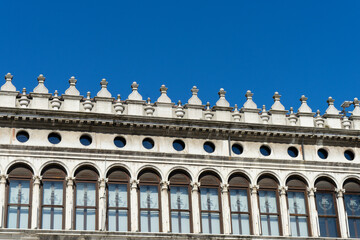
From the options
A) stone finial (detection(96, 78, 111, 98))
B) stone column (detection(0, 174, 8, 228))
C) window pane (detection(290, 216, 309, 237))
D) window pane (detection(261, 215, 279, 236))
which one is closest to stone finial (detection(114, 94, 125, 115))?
stone finial (detection(96, 78, 111, 98))

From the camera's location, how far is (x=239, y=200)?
31.7m

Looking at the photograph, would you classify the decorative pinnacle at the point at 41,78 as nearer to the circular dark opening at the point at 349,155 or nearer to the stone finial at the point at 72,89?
the stone finial at the point at 72,89

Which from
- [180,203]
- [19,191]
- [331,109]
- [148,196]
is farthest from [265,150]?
[19,191]

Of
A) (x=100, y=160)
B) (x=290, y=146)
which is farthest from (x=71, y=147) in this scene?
(x=290, y=146)

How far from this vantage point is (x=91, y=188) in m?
30.4

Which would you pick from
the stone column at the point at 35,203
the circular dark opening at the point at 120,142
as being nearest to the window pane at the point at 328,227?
the circular dark opening at the point at 120,142

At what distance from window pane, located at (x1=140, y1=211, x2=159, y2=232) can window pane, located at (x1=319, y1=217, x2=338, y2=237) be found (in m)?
6.64

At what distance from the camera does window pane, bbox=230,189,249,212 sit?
31.5 meters

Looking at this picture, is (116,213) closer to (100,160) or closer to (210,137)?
(100,160)

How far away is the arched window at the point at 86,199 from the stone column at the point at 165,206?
2495 mm

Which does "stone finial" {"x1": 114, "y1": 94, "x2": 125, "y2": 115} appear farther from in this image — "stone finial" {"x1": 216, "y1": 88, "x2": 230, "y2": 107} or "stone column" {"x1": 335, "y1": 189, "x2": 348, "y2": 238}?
"stone column" {"x1": 335, "y1": 189, "x2": 348, "y2": 238}

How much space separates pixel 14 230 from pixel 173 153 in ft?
22.4

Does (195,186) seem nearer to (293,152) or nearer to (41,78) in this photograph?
(293,152)

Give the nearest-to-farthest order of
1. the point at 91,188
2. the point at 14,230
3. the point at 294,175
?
1. the point at 14,230
2. the point at 91,188
3. the point at 294,175
